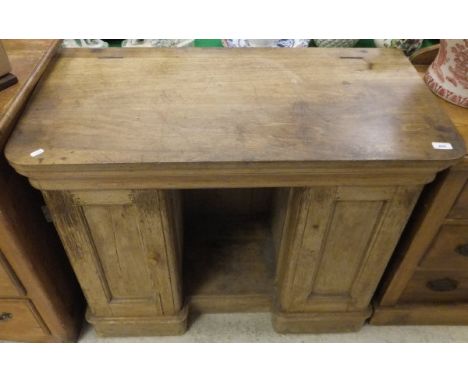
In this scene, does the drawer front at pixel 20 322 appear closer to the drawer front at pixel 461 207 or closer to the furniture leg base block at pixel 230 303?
the furniture leg base block at pixel 230 303

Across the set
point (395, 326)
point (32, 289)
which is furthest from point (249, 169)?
point (395, 326)

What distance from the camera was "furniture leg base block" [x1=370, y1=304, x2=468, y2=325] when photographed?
1189mm

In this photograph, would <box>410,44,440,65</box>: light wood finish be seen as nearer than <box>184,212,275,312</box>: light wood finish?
Yes

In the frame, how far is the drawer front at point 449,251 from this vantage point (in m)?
0.97

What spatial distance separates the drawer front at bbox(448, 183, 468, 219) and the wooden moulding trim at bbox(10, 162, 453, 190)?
0.14 m

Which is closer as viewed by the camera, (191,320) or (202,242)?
(191,320)

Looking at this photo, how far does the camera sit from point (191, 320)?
1.25m

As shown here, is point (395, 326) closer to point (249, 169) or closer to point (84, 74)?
point (249, 169)

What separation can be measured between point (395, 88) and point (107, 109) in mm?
676

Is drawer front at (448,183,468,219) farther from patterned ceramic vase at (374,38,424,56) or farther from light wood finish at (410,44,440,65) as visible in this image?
patterned ceramic vase at (374,38,424,56)

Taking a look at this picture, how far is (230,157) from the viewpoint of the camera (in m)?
0.73

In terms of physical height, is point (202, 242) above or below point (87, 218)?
below

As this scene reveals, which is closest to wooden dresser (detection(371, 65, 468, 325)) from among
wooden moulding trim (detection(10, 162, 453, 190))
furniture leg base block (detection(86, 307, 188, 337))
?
wooden moulding trim (detection(10, 162, 453, 190))

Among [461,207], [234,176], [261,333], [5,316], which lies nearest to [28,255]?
[5,316]
